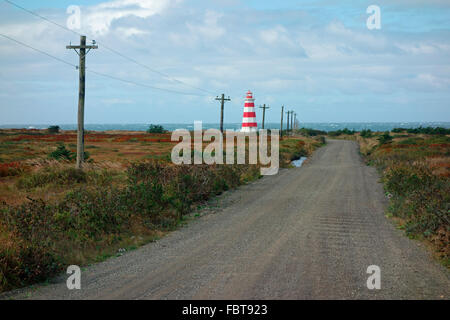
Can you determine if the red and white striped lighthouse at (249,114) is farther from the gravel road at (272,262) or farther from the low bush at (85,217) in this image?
the gravel road at (272,262)

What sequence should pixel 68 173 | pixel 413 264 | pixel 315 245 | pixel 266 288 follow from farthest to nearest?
pixel 68 173 → pixel 315 245 → pixel 413 264 → pixel 266 288

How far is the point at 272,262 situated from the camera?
771 centimetres

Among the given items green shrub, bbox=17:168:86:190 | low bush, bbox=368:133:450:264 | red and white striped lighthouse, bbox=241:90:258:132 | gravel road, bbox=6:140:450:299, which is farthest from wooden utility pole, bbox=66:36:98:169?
red and white striped lighthouse, bbox=241:90:258:132

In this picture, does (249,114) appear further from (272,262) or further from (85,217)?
(272,262)

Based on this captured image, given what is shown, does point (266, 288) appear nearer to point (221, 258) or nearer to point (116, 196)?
point (221, 258)

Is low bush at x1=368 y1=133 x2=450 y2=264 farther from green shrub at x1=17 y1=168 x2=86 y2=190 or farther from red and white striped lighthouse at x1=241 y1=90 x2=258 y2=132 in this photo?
red and white striped lighthouse at x1=241 y1=90 x2=258 y2=132

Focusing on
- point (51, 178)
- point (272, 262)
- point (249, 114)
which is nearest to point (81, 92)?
point (51, 178)

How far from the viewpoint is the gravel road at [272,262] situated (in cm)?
616

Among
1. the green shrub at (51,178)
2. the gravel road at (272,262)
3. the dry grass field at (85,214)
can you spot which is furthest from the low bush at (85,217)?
the green shrub at (51,178)

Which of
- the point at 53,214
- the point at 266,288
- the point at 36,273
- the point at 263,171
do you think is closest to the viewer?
the point at 266,288

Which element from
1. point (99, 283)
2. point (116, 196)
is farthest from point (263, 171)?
point (99, 283)

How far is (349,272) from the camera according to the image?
713cm
